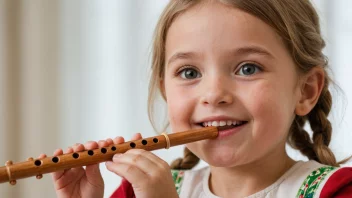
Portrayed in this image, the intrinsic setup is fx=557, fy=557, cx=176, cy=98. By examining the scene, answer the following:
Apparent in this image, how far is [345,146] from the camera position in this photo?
6.67ft

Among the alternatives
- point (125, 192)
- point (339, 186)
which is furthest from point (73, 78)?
point (339, 186)

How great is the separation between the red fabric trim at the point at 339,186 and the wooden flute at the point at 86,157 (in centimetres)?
25

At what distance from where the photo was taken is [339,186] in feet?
3.76

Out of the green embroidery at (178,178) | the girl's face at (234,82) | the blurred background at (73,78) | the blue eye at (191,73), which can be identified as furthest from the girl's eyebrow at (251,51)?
the blurred background at (73,78)

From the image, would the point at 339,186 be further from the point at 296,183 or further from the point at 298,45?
the point at 298,45

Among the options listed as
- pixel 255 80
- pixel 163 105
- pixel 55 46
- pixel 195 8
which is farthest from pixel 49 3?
pixel 255 80

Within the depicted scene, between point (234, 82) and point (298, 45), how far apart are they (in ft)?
0.61

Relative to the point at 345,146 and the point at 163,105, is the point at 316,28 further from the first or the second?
the point at 345,146

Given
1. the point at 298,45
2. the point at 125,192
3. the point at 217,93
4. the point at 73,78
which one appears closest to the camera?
the point at 217,93

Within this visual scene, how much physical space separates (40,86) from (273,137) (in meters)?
1.07

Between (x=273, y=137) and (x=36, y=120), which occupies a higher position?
(x=36, y=120)

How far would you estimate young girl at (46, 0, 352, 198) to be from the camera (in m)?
1.13

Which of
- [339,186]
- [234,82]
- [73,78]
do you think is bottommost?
[339,186]

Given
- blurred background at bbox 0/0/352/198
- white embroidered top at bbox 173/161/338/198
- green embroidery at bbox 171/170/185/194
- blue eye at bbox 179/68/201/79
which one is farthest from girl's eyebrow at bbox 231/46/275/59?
blurred background at bbox 0/0/352/198
